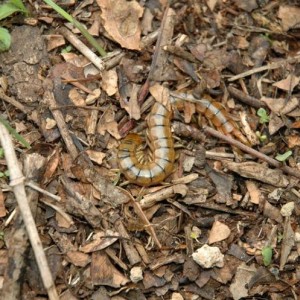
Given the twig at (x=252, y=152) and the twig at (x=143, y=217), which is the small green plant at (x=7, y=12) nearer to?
the twig at (x=143, y=217)

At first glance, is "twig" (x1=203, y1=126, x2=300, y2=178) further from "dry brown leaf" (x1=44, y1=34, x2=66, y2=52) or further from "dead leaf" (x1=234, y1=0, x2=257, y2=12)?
"dry brown leaf" (x1=44, y1=34, x2=66, y2=52)

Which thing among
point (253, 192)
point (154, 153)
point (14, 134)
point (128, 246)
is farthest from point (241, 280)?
point (14, 134)

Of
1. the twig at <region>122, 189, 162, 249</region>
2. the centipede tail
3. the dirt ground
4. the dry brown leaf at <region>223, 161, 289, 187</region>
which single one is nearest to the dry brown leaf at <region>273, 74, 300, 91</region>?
the dirt ground

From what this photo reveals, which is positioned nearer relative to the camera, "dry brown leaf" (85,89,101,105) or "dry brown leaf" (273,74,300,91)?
"dry brown leaf" (85,89,101,105)

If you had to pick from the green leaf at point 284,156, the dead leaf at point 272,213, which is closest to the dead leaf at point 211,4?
the green leaf at point 284,156

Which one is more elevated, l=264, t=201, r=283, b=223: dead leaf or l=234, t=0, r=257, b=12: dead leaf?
l=234, t=0, r=257, b=12: dead leaf

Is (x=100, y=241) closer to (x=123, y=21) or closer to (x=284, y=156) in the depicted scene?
(x=284, y=156)

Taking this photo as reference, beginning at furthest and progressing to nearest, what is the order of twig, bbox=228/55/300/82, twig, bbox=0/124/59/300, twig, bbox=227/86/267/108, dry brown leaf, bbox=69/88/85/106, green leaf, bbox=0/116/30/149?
1. twig, bbox=228/55/300/82
2. twig, bbox=227/86/267/108
3. dry brown leaf, bbox=69/88/85/106
4. green leaf, bbox=0/116/30/149
5. twig, bbox=0/124/59/300
